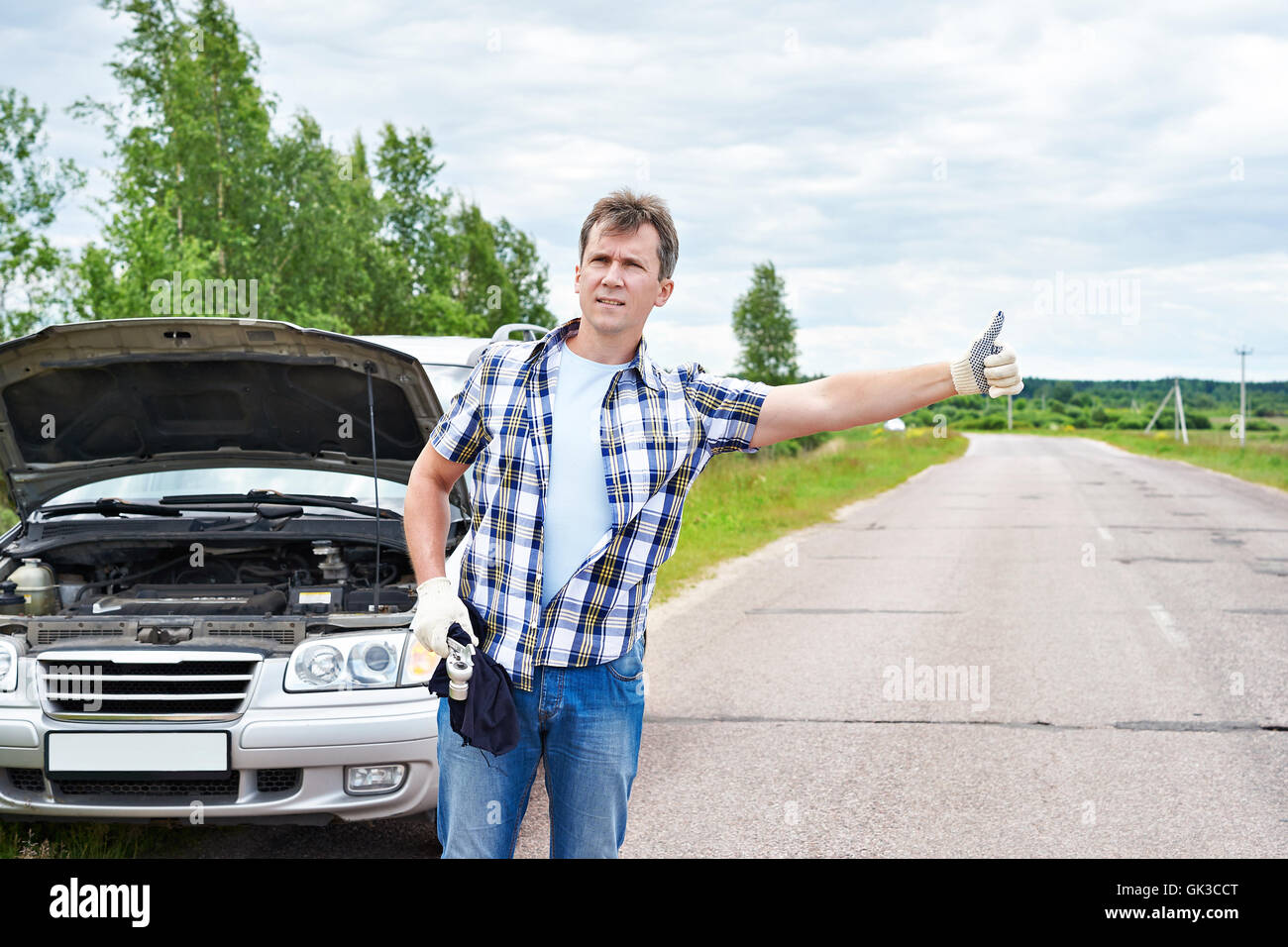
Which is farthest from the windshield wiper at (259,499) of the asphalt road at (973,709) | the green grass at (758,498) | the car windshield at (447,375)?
the green grass at (758,498)

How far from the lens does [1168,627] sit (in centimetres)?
836

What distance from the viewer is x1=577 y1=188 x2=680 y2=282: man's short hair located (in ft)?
7.50

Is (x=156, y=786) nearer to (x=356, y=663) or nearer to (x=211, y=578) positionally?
(x=356, y=663)

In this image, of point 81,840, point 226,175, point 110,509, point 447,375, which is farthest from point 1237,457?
point 81,840

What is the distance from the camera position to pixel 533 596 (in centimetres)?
223

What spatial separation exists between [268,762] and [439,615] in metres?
1.51

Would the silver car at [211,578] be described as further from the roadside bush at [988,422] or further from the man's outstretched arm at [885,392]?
the roadside bush at [988,422]

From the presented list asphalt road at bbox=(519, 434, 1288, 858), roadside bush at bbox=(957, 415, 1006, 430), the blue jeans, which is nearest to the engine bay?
asphalt road at bbox=(519, 434, 1288, 858)

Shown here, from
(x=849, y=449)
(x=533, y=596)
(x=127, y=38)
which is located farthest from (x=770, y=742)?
(x=849, y=449)
